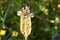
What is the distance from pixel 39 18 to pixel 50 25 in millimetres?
73

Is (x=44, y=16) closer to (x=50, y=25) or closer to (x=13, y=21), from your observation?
(x=50, y=25)

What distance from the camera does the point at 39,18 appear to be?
96 cm

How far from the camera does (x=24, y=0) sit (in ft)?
3.28

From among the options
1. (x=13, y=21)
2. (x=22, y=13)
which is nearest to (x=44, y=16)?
(x=13, y=21)

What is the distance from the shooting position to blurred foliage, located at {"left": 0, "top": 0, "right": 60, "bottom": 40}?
0.92 metres

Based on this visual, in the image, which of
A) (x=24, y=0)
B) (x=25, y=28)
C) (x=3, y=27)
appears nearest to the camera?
(x=25, y=28)

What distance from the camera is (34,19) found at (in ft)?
3.21

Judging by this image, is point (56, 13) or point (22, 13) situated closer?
point (22, 13)

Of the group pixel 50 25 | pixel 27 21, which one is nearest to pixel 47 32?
pixel 50 25

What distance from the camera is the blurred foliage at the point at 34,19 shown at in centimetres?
92

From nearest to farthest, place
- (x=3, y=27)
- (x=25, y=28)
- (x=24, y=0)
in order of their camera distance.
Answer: (x=25, y=28) < (x=3, y=27) < (x=24, y=0)

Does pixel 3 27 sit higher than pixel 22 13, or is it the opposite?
pixel 22 13

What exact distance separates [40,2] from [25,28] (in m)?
0.46

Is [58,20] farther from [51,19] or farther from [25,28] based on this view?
[25,28]
